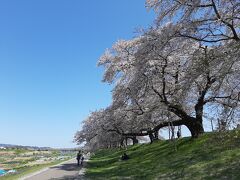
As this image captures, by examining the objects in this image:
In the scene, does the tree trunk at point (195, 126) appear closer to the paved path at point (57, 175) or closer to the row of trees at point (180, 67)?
the row of trees at point (180, 67)

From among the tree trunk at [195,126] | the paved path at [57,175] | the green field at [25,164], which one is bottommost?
the paved path at [57,175]

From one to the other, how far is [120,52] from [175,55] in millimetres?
8142

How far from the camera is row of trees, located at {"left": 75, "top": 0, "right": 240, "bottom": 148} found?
1368cm

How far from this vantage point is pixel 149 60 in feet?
74.0

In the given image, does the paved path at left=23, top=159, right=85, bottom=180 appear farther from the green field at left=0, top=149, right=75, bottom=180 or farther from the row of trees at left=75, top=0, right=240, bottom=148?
the row of trees at left=75, top=0, right=240, bottom=148

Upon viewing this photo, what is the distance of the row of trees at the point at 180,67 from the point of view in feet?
44.9

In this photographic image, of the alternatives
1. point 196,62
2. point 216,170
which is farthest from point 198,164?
point 196,62

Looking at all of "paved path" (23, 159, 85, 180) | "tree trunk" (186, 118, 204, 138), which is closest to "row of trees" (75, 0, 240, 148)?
"tree trunk" (186, 118, 204, 138)

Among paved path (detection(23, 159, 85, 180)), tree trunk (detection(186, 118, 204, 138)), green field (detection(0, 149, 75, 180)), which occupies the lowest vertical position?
paved path (detection(23, 159, 85, 180))

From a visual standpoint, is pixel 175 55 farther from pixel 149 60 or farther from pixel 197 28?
pixel 197 28

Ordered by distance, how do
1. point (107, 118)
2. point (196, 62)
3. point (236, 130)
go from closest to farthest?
point (236, 130) → point (196, 62) → point (107, 118)

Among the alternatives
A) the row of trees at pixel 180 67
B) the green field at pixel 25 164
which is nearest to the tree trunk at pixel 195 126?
the row of trees at pixel 180 67

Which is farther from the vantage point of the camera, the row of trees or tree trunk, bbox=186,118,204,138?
tree trunk, bbox=186,118,204,138

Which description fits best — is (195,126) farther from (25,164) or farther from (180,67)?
(25,164)
